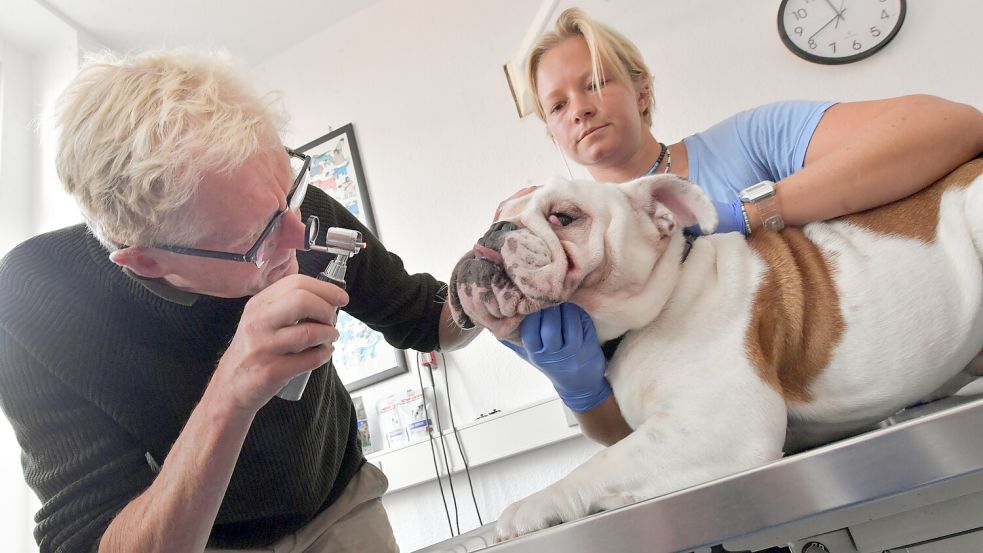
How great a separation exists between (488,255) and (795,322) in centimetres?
53

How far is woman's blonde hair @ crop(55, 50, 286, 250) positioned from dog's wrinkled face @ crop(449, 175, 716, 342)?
0.47 m

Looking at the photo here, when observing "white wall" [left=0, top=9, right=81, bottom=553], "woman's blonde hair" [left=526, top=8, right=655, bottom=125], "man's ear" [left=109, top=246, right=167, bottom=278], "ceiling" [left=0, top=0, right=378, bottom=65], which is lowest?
"man's ear" [left=109, top=246, right=167, bottom=278]

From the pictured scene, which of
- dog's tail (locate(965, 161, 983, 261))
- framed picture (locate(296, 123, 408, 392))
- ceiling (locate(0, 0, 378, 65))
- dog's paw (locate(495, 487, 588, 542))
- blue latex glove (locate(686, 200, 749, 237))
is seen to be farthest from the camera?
ceiling (locate(0, 0, 378, 65))

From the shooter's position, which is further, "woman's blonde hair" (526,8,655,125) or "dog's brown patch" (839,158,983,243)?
"woman's blonde hair" (526,8,655,125)

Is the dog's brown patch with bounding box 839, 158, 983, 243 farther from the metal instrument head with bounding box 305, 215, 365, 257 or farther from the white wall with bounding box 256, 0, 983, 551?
the white wall with bounding box 256, 0, 983, 551

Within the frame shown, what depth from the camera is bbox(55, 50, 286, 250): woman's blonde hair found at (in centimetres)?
95

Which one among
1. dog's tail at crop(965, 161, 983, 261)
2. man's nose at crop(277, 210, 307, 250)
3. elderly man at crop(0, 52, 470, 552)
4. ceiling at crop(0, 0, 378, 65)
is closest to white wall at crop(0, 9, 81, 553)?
ceiling at crop(0, 0, 378, 65)

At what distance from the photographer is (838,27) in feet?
6.91

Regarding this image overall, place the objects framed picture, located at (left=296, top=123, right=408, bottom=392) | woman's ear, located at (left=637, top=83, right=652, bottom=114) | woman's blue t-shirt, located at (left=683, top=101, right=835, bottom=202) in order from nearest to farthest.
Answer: woman's blue t-shirt, located at (left=683, top=101, right=835, bottom=202) → woman's ear, located at (left=637, top=83, right=652, bottom=114) → framed picture, located at (left=296, top=123, right=408, bottom=392)

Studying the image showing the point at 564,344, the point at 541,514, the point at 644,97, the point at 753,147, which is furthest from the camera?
the point at 644,97

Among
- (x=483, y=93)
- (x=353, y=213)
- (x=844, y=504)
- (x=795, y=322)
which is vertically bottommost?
(x=844, y=504)

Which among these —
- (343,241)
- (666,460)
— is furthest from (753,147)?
(343,241)

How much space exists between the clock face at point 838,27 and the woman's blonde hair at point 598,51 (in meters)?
0.90

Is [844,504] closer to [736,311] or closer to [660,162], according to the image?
[736,311]
